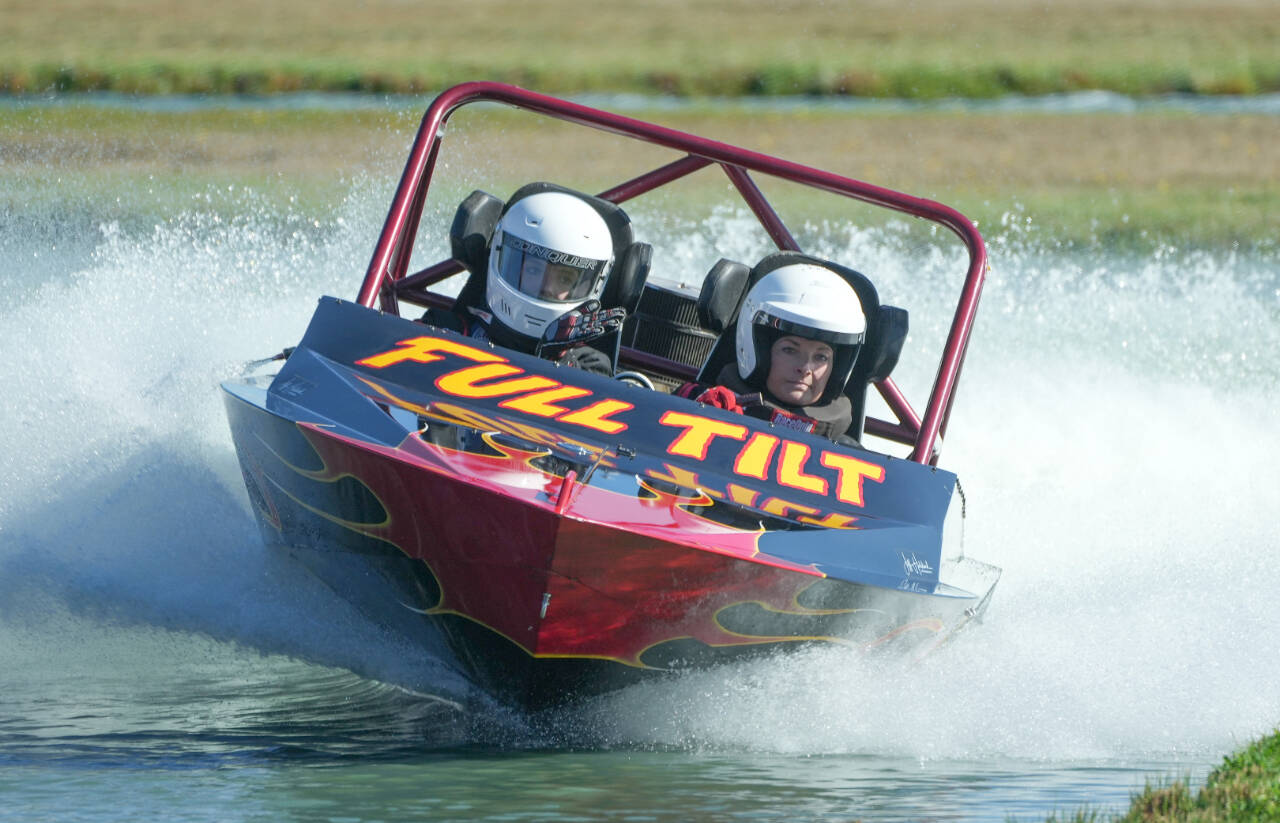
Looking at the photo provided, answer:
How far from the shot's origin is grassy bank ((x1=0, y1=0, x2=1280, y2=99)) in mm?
23266

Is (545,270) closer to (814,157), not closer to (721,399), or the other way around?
(721,399)

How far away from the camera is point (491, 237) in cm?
700

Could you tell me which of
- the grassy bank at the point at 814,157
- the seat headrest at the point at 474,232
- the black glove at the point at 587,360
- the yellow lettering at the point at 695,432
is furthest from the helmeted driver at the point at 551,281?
the grassy bank at the point at 814,157

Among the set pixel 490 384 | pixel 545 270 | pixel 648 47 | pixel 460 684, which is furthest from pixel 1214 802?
pixel 648 47

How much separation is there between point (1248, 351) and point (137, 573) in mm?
8659

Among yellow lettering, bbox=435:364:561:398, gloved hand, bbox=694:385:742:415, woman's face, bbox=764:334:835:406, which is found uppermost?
woman's face, bbox=764:334:835:406

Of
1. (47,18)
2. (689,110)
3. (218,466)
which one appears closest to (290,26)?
(47,18)

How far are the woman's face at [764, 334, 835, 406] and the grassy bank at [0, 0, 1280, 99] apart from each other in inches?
666

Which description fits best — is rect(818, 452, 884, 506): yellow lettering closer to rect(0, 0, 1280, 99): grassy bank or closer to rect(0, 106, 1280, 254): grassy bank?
rect(0, 106, 1280, 254): grassy bank

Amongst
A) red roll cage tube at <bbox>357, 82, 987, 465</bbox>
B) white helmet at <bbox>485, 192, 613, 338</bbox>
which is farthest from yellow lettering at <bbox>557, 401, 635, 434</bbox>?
red roll cage tube at <bbox>357, 82, 987, 465</bbox>

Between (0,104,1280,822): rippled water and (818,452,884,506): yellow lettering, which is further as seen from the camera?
(818,452,884,506): yellow lettering

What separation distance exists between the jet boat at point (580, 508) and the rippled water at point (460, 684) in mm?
284

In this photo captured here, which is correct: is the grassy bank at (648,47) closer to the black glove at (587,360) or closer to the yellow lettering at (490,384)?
the black glove at (587,360)

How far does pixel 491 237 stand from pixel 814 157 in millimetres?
13432
